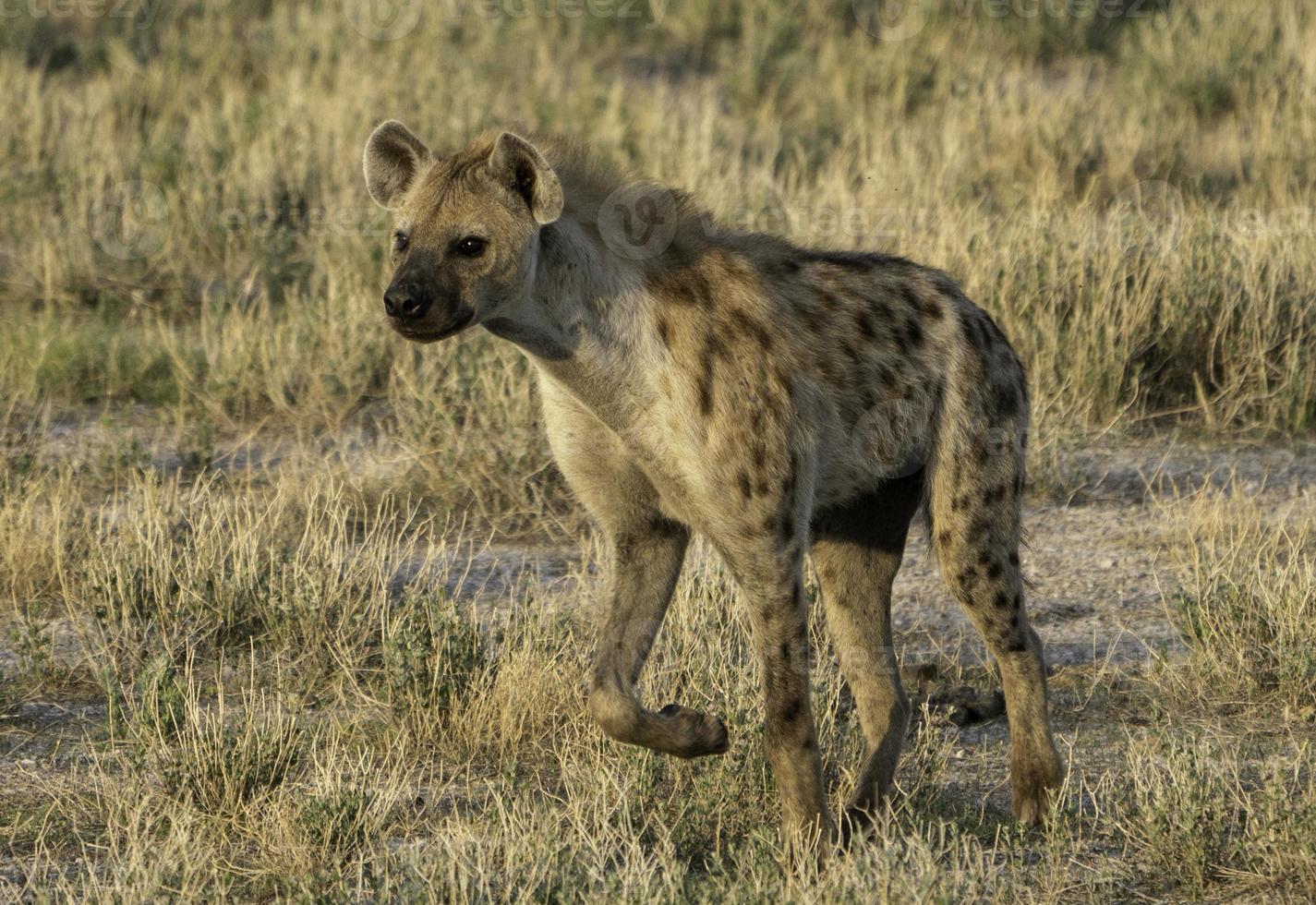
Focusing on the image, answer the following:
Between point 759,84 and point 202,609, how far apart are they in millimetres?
7278

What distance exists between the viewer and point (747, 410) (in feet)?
14.2

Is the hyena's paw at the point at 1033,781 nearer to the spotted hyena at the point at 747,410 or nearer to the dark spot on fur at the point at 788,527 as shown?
the spotted hyena at the point at 747,410

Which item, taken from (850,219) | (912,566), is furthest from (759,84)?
(912,566)

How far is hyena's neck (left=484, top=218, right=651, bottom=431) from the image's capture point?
14.1 ft

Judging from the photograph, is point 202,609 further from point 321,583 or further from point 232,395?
point 232,395

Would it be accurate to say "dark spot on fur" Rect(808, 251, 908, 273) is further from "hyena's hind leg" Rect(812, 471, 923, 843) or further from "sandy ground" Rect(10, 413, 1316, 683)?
"sandy ground" Rect(10, 413, 1316, 683)

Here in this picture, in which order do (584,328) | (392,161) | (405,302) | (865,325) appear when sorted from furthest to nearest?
1. (865,325)
2. (392,161)
3. (584,328)
4. (405,302)

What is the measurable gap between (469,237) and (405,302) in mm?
251

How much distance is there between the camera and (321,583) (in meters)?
5.81

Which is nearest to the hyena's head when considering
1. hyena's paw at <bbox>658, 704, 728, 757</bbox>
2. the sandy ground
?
hyena's paw at <bbox>658, 704, 728, 757</bbox>

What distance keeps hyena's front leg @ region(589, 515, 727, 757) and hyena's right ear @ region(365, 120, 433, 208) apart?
39.5 inches

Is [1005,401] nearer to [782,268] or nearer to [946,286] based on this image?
[946,286]

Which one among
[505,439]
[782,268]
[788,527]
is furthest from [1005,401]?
[505,439]

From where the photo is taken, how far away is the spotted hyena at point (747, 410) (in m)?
4.26
